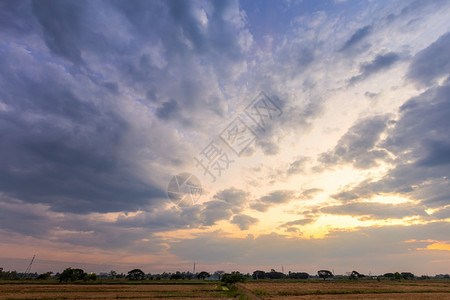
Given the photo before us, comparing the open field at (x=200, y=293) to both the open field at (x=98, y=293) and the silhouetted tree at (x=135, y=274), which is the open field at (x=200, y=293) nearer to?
the open field at (x=98, y=293)

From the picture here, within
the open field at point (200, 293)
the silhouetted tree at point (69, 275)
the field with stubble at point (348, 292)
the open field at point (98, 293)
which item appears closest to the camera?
the open field at point (98, 293)

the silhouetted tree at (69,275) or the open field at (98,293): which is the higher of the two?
the silhouetted tree at (69,275)

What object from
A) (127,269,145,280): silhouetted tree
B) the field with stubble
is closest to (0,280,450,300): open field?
the field with stubble

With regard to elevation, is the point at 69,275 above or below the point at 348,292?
above

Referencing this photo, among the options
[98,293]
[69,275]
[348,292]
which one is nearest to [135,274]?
[69,275]

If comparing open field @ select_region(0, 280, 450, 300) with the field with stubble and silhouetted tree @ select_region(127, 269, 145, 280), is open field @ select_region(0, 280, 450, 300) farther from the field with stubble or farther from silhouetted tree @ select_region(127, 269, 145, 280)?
silhouetted tree @ select_region(127, 269, 145, 280)

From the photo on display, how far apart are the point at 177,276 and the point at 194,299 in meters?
105

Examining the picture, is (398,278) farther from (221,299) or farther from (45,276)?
(45,276)

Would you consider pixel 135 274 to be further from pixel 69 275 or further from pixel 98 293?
pixel 98 293

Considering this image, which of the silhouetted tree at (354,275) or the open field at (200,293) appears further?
the silhouetted tree at (354,275)

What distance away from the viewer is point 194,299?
42.9m

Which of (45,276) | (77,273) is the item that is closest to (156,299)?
(77,273)

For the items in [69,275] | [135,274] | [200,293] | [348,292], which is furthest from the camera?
[135,274]

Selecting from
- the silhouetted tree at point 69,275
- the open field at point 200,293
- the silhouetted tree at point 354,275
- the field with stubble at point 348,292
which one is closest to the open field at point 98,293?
the open field at point 200,293
